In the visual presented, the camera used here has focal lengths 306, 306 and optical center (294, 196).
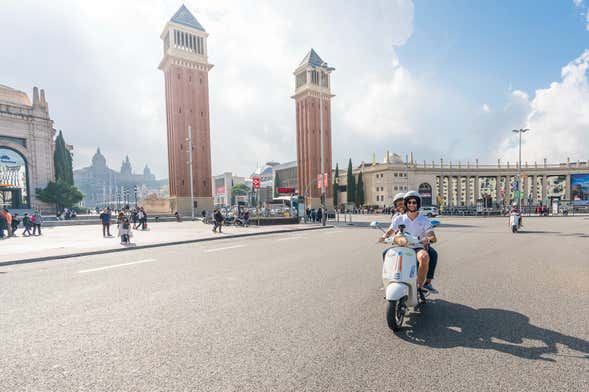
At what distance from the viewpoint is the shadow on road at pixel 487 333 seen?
3.12m

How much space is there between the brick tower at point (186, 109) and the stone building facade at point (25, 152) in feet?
52.9

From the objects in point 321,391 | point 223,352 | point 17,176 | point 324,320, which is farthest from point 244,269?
point 17,176

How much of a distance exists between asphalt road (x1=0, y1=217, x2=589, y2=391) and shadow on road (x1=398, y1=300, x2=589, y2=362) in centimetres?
2

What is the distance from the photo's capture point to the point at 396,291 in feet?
11.3

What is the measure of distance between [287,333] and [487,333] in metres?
2.28

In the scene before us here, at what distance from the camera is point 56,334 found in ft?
11.8

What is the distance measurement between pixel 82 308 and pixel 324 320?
142 inches

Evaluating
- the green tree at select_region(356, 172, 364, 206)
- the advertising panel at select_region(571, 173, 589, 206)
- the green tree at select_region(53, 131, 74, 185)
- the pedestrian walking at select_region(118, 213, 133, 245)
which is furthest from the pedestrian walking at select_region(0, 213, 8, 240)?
the advertising panel at select_region(571, 173, 589, 206)

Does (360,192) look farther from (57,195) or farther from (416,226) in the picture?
(416,226)

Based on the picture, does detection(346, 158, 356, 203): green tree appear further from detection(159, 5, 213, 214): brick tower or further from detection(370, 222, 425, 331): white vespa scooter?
detection(370, 222, 425, 331): white vespa scooter

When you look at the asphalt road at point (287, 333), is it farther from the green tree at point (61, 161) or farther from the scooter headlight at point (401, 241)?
the green tree at point (61, 161)

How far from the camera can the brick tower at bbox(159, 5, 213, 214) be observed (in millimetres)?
49781

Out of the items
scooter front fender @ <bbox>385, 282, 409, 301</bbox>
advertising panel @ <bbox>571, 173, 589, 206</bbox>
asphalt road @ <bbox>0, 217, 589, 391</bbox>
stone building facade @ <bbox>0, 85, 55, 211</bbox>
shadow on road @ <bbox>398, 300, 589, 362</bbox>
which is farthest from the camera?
advertising panel @ <bbox>571, 173, 589, 206</bbox>

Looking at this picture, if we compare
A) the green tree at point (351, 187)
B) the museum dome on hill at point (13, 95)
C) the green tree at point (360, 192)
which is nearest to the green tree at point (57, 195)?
the museum dome on hill at point (13, 95)
